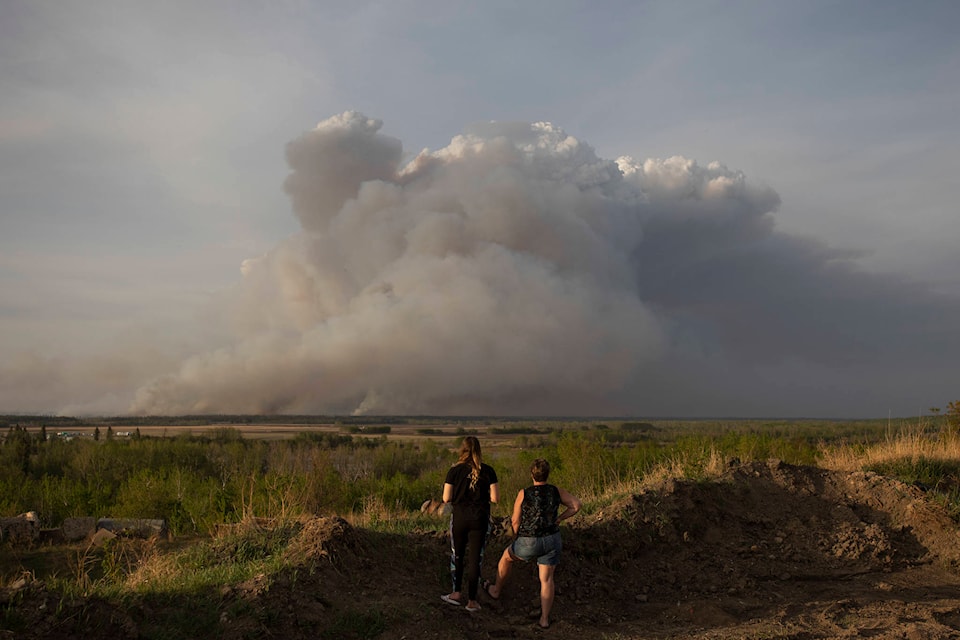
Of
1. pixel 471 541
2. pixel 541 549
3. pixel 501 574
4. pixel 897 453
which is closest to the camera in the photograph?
pixel 541 549

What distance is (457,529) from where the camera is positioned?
870 centimetres

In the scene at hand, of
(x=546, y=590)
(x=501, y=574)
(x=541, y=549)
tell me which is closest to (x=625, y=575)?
(x=501, y=574)

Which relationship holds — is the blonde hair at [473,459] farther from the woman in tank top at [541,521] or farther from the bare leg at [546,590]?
the bare leg at [546,590]

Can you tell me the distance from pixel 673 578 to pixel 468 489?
14.8 feet

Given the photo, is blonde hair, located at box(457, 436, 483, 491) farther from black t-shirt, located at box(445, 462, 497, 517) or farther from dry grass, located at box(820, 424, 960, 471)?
dry grass, located at box(820, 424, 960, 471)

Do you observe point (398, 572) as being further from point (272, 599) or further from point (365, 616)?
point (272, 599)

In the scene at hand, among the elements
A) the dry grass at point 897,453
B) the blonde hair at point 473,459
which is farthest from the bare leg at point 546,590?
the dry grass at point 897,453

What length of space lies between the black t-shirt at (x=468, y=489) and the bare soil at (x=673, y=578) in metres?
1.33

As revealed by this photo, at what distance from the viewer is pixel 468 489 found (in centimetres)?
855

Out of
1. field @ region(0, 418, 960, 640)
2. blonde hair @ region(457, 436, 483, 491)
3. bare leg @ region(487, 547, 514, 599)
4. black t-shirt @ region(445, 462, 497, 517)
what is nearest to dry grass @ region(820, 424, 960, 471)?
field @ region(0, 418, 960, 640)

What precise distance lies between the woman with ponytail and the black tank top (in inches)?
15.3

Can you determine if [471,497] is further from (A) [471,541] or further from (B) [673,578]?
(B) [673,578]

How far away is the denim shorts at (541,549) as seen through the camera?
8.48 meters

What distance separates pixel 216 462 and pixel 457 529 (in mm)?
44491
